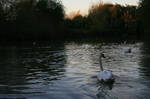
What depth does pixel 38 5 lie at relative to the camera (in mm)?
55688

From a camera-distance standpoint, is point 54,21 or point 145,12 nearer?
point 145,12

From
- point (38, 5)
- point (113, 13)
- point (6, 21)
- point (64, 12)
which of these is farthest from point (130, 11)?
point (6, 21)

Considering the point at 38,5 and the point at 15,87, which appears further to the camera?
the point at 38,5

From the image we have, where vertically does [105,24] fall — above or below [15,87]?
above

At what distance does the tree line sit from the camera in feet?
152

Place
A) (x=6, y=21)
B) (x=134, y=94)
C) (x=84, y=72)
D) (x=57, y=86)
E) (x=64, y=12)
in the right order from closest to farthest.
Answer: (x=134, y=94), (x=57, y=86), (x=84, y=72), (x=6, y=21), (x=64, y=12)

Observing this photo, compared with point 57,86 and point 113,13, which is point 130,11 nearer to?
point 113,13

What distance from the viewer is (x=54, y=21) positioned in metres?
57.2

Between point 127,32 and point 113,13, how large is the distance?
7.53 meters

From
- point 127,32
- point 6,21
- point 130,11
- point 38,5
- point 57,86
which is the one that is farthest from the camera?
point 130,11

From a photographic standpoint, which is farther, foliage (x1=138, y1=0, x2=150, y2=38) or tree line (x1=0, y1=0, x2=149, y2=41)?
foliage (x1=138, y1=0, x2=150, y2=38)

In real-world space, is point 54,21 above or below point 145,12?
below

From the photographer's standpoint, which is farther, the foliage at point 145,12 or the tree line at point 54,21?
the foliage at point 145,12

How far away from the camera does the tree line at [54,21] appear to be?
46.4 metres
